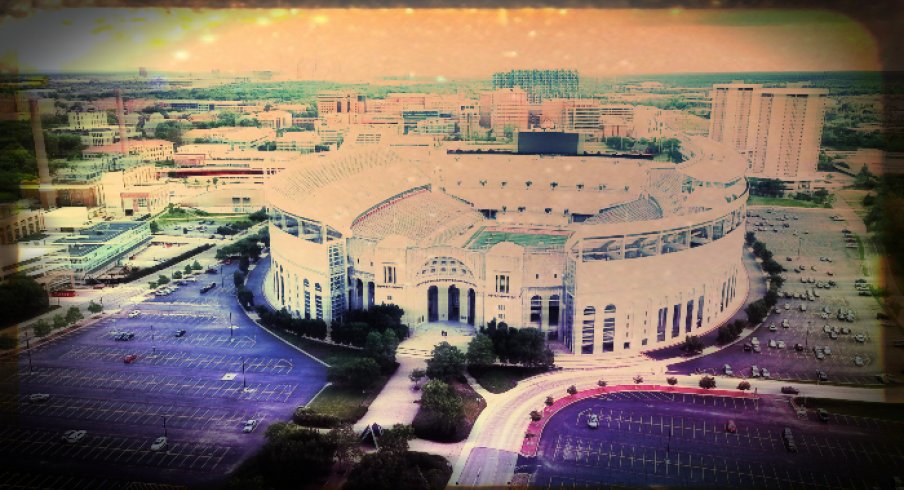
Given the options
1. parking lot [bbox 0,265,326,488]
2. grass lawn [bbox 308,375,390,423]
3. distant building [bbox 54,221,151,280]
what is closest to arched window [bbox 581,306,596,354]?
grass lawn [bbox 308,375,390,423]

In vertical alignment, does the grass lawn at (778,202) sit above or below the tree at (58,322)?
above

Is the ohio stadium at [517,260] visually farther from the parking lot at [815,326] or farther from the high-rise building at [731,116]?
the high-rise building at [731,116]

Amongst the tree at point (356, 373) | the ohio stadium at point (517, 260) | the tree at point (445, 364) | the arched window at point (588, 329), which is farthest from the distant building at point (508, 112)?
the tree at point (356, 373)

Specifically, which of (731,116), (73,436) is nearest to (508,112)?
(731,116)

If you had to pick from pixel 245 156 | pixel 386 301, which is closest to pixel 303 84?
pixel 245 156

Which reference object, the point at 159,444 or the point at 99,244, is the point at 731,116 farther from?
the point at 159,444

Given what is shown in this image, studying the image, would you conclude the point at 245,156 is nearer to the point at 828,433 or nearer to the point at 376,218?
the point at 376,218
